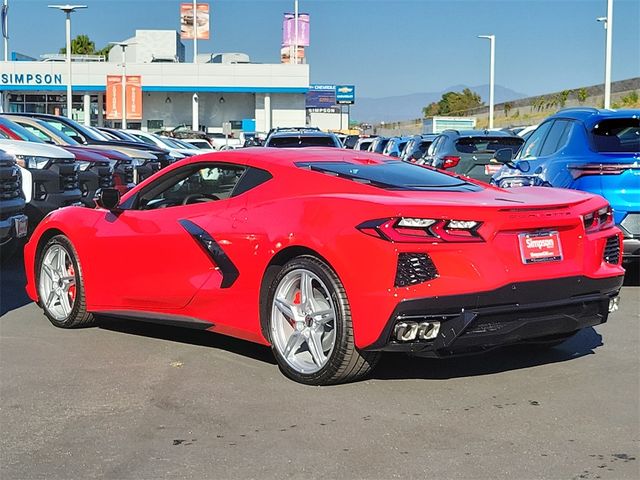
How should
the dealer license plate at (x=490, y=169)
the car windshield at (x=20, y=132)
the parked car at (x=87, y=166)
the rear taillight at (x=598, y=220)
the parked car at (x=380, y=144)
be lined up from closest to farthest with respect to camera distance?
1. the rear taillight at (x=598, y=220)
2. the parked car at (x=87, y=166)
3. the car windshield at (x=20, y=132)
4. the dealer license plate at (x=490, y=169)
5. the parked car at (x=380, y=144)

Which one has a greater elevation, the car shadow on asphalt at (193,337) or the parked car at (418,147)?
the parked car at (418,147)

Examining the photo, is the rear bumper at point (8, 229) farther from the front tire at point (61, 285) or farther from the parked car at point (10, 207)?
the front tire at point (61, 285)

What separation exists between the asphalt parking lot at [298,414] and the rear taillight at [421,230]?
91cm

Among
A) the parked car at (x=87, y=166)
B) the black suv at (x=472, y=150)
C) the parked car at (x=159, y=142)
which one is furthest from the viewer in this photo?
the parked car at (x=159, y=142)

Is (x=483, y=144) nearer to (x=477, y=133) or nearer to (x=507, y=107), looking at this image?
(x=477, y=133)

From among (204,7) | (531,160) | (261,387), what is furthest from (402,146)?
(204,7)

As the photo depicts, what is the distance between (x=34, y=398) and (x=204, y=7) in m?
73.5

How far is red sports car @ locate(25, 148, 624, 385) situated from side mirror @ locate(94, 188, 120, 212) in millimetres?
16

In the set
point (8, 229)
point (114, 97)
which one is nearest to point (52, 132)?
point (8, 229)

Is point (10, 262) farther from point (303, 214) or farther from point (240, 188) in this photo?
point (303, 214)

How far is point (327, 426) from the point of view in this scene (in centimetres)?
458

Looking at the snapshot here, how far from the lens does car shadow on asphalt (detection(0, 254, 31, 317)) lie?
8.09 metres

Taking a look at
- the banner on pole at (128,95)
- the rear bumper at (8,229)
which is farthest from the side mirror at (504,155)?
the banner on pole at (128,95)

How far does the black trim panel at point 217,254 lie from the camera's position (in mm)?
5711
